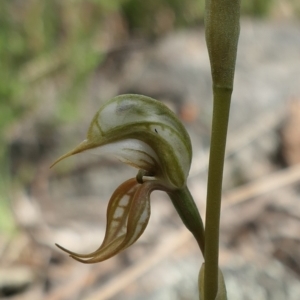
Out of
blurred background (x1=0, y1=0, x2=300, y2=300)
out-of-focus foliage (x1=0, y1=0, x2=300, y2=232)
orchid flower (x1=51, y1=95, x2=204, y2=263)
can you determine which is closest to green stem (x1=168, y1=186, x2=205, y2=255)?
orchid flower (x1=51, y1=95, x2=204, y2=263)

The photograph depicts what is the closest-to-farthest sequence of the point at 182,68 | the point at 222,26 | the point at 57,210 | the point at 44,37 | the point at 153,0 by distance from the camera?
the point at 222,26 < the point at 57,210 < the point at 182,68 < the point at 44,37 < the point at 153,0

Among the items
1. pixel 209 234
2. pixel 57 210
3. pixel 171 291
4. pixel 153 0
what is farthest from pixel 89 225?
pixel 153 0

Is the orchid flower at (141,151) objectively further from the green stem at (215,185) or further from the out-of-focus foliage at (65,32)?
the out-of-focus foliage at (65,32)

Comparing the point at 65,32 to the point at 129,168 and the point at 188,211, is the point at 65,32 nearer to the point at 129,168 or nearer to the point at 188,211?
the point at 129,168

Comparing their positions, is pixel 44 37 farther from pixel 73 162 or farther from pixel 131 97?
pixel 131 97

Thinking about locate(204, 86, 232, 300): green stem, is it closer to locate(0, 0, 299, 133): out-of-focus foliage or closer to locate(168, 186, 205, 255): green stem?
locate(168, 186, 205, 255): green stem

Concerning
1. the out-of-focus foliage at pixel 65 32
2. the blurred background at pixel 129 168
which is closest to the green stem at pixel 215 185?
the blurred background at pixel 129 168

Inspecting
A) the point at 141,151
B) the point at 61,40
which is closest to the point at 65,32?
the point at 61,40

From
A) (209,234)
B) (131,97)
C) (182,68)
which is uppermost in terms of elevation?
(131,97)
